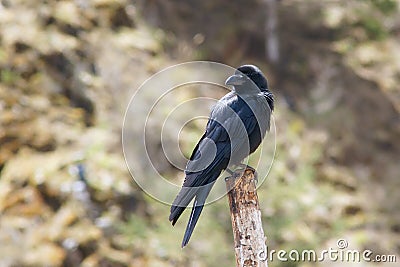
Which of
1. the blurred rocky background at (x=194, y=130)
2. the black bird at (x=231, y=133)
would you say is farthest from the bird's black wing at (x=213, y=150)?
the blurred rocky background at (x=194, y=130)

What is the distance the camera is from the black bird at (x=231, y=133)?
4.46 metres

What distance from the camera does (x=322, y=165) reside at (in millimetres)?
11180

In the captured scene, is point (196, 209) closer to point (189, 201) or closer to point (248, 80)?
point (189, 201)

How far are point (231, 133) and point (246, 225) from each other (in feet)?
2.96

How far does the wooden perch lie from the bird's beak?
90cm

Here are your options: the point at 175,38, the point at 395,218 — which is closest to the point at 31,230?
the point at 175,38

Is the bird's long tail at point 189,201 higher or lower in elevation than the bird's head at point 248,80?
lower

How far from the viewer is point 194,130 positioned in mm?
9688

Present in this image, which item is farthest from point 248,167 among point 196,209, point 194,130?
point 194,130

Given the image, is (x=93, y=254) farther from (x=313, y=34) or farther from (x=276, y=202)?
(x=313, y=34)

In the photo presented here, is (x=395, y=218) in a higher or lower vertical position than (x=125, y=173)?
higher

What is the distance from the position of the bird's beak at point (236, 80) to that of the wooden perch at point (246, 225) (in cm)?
90

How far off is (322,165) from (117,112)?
389 centimetres

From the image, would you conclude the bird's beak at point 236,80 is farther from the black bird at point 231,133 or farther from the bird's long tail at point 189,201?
the bird's long tail at point 189,201
